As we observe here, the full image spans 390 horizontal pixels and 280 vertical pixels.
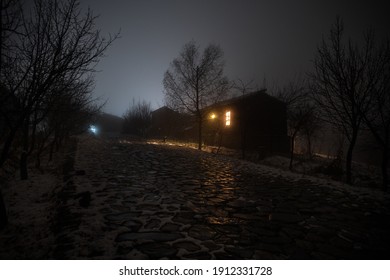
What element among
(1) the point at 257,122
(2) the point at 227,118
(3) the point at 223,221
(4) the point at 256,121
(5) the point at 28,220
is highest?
(2) the point at 227,118

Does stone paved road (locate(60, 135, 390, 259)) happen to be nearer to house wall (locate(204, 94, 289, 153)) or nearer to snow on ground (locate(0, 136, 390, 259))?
snow on ground (locate(0, 136, 390, 259))

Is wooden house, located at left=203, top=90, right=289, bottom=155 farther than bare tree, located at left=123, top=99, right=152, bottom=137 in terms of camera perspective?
No

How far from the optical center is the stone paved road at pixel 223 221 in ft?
11.0

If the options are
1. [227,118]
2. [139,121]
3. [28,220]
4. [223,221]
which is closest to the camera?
[223,221]

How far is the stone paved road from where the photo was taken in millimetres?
3350

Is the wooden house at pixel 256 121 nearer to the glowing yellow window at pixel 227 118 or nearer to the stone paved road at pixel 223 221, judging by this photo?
the glowing yellow window at pixel 227 118

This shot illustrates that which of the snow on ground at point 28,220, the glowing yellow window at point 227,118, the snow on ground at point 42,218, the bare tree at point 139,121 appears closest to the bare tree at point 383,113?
the snow on ground at point 42,218

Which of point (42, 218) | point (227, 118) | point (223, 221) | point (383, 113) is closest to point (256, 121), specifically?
point (227, 118)

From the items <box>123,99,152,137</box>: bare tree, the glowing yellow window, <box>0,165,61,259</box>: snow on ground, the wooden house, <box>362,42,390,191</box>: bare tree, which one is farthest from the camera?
<box>123,99,152,137</box>: bare tree

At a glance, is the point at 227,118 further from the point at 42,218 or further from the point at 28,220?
the point at 28,220

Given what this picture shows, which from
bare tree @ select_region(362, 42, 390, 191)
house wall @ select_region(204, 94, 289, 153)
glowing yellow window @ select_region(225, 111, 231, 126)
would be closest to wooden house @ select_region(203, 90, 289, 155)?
house wall @ select_region(204, 94, 289, 153)

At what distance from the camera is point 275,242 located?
3.68 meters

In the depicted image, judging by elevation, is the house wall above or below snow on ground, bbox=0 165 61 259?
above

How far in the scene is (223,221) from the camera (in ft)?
14.5
